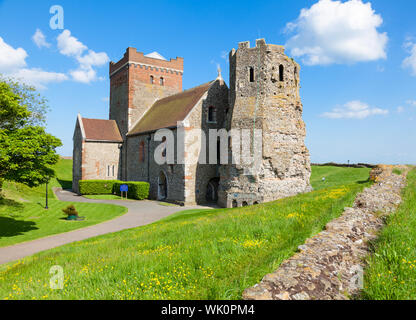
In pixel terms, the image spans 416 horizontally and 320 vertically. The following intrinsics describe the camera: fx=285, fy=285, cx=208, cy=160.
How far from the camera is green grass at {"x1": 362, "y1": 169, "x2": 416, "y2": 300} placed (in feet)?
10.4

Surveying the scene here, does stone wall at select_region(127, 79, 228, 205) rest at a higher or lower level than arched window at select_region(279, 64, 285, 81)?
lower

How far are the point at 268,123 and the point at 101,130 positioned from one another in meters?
23.2

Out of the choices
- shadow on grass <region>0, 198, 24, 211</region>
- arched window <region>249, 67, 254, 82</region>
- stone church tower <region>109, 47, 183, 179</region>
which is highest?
stone church tower <region>109, 47, 183, 179</region>

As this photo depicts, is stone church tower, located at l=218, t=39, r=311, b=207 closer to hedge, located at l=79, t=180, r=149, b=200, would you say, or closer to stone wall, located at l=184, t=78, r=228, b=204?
stone wall, located at l=184, t=78, r=228, b=204

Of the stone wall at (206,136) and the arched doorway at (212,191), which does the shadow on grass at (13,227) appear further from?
the arched doorway at (212,191)

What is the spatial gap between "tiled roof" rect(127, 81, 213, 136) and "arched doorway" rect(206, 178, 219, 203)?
6354 millimetres

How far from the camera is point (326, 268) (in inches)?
146

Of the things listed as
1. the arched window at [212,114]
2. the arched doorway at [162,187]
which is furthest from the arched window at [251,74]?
the arched doorway at [162,187]

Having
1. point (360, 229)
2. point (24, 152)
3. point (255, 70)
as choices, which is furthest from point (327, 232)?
point (255, 70)

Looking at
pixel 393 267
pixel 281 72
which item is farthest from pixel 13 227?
pixel 281 72

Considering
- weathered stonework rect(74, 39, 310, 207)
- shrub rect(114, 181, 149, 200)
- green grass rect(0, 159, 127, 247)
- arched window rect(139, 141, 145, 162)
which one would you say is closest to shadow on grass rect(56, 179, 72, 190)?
weathered stonework rect(74, 39, 310, 207)

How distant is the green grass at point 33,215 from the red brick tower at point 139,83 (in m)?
13.5

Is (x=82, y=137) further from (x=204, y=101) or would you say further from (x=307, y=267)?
(x=307, y=267)

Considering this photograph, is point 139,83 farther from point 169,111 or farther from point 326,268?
point 326,268
